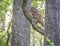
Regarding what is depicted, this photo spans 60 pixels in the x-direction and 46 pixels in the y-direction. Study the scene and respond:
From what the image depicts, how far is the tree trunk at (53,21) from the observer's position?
278 cm

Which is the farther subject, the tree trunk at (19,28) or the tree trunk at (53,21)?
the tree trunk at (19,28)

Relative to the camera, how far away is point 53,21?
2.85 m

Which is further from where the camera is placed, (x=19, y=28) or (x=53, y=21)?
(x=19, y=28)

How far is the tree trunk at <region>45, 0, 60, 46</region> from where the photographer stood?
2.78 m

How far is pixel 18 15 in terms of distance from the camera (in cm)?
497

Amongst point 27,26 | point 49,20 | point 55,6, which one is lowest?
point 27,26

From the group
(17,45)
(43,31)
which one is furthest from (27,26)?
(43,31)

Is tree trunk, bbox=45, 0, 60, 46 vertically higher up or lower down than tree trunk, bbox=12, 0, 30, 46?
higher up

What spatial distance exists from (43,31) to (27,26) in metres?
2.09

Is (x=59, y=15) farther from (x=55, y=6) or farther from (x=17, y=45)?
(x=17, y=45)

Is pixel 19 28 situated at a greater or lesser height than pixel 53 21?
lesser

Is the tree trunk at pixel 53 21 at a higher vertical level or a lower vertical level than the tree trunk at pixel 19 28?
higher

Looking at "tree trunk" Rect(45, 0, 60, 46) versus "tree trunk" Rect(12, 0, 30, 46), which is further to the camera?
"tree trunk" Rect(12, 0, 30, 46)

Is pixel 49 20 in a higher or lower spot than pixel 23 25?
higher
